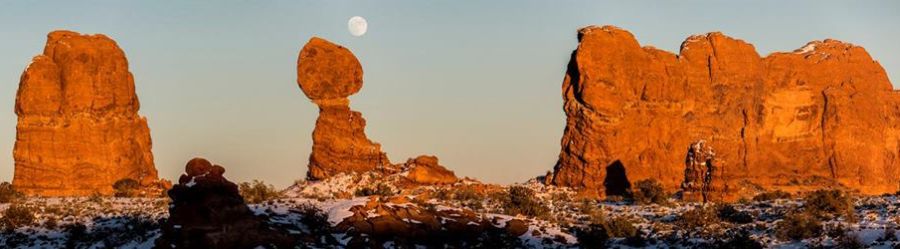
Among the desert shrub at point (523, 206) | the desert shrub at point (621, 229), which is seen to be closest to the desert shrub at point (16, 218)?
the desert shrub at point (523, 206)

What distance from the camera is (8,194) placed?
265 ft

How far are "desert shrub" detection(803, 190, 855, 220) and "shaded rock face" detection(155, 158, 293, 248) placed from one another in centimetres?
2835

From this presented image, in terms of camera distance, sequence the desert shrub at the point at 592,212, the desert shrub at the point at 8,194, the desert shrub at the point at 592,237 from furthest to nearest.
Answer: the desert shrub at the point at 8,194 → the desert shrub at the point at 592,212 → the desert shrub at the point at 592,237

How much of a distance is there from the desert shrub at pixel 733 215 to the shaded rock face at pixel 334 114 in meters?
38.6

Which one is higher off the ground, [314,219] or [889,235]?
[314,219]

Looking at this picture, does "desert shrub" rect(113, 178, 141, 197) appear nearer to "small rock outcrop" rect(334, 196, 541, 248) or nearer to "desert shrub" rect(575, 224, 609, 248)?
"small rock outcrop" rect(334, 196, 541, 248)

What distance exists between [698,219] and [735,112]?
67.9m

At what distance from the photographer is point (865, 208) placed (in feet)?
204

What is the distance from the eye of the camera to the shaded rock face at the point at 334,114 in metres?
97.2

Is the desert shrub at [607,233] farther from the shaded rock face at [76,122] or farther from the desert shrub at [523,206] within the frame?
the shaded rock face at [76,122]

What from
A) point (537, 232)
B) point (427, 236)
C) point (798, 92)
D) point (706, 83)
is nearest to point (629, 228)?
point (537, 232)

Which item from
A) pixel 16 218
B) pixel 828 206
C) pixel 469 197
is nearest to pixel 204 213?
pixel 16 218

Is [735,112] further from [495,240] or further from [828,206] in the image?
[495,240]

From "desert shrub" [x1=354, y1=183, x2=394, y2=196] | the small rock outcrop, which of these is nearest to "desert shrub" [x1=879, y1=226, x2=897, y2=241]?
the small rock outcrop
